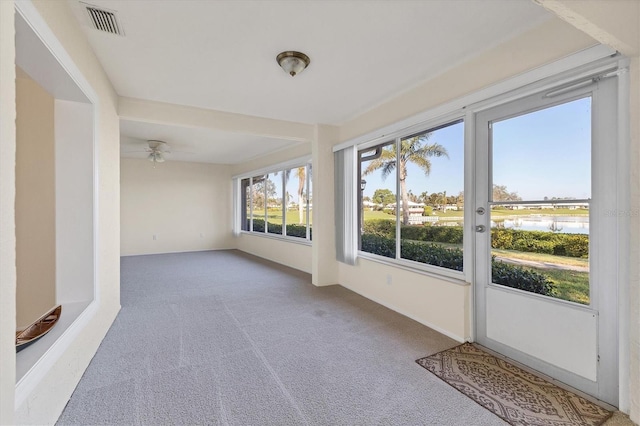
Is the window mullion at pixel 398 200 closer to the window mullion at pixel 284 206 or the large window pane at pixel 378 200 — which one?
the large window pane at pixel 378 200

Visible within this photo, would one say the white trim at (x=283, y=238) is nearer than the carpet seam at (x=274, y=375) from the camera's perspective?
No

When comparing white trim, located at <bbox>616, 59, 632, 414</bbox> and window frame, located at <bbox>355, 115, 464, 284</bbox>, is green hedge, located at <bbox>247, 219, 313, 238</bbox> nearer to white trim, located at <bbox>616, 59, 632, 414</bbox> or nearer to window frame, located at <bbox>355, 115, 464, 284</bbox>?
window frame, located at <bbox>355, 115, 464, 284</bbox>

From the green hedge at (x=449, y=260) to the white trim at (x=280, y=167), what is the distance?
1948mm

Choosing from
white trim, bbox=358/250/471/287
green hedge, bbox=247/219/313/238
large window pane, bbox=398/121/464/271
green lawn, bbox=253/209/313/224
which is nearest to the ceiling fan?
green lawn, bbox=253/209/313/224

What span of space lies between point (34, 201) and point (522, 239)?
3854 mm

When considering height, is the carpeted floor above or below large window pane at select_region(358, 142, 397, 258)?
below

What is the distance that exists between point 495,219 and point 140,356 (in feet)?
10.1

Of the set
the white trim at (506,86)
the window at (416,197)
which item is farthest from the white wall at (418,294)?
the white trim at (506,86)

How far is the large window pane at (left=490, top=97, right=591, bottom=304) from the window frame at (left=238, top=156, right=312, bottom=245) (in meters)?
3.34

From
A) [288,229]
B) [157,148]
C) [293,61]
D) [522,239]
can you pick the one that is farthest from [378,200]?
[157,148]

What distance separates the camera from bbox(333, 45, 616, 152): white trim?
5.65 feet

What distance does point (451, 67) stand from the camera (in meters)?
2.55

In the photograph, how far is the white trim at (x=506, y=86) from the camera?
1.72 meters

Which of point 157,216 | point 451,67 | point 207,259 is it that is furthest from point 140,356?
point 157,216
